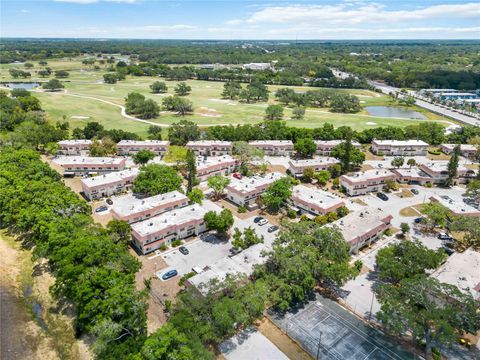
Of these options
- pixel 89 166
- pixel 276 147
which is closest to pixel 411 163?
pixel 276 147

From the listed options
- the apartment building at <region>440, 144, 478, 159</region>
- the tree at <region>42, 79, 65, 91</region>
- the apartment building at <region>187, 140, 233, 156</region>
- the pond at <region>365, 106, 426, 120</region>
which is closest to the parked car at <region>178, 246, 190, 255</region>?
the apartment building at <region>187, 140, 233, 156</region>

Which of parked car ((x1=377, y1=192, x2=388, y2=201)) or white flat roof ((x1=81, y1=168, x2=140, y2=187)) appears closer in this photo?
white flat roof ((x1=81, y1=168, x2=140, y2=187))

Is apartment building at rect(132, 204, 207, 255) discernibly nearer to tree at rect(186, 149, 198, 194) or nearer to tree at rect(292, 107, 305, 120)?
tree at rect(186, 149, 198, 194)

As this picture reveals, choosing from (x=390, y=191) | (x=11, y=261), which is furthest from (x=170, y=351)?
(x=390, y=191)

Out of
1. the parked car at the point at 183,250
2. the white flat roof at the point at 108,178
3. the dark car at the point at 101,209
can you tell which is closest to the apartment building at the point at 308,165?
the white flat roof at the point at 108,178

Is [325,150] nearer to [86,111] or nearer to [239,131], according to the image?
[239,131]

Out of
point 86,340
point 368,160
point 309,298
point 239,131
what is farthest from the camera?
point 239,131
